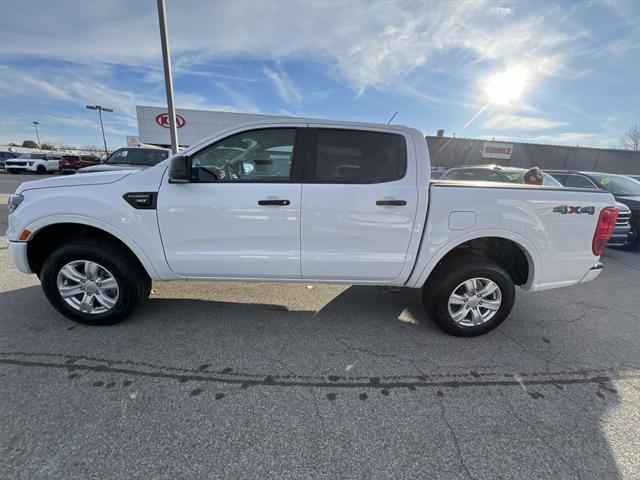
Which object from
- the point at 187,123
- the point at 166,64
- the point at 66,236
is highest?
the point at 187,123

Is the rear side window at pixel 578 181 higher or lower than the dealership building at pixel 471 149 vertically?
lower

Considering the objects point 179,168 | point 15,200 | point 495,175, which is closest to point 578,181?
point 495,175

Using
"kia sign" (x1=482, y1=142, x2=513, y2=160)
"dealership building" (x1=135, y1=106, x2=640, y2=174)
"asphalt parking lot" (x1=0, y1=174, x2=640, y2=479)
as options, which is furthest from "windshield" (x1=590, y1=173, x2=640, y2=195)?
"kia sign" (x1=482, y1=142, x2=513, y2=160)

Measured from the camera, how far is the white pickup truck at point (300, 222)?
2.71 meters

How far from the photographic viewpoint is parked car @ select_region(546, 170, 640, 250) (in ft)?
22.4

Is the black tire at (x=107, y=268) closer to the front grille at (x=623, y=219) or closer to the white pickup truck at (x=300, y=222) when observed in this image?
the white pickup truck at (x=300, y=222)

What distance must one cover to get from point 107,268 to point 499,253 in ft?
12.6

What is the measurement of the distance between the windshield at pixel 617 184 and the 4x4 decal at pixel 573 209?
6279 mm

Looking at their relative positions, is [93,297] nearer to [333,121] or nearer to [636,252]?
[333,121]

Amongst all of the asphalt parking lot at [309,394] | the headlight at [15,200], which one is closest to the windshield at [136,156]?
the asphalt parking lot at [309,394]

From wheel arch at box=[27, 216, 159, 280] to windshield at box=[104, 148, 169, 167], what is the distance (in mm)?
7182

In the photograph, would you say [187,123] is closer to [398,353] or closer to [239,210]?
[239,210]

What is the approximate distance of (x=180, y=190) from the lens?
2.71 meters

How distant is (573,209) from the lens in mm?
2781
